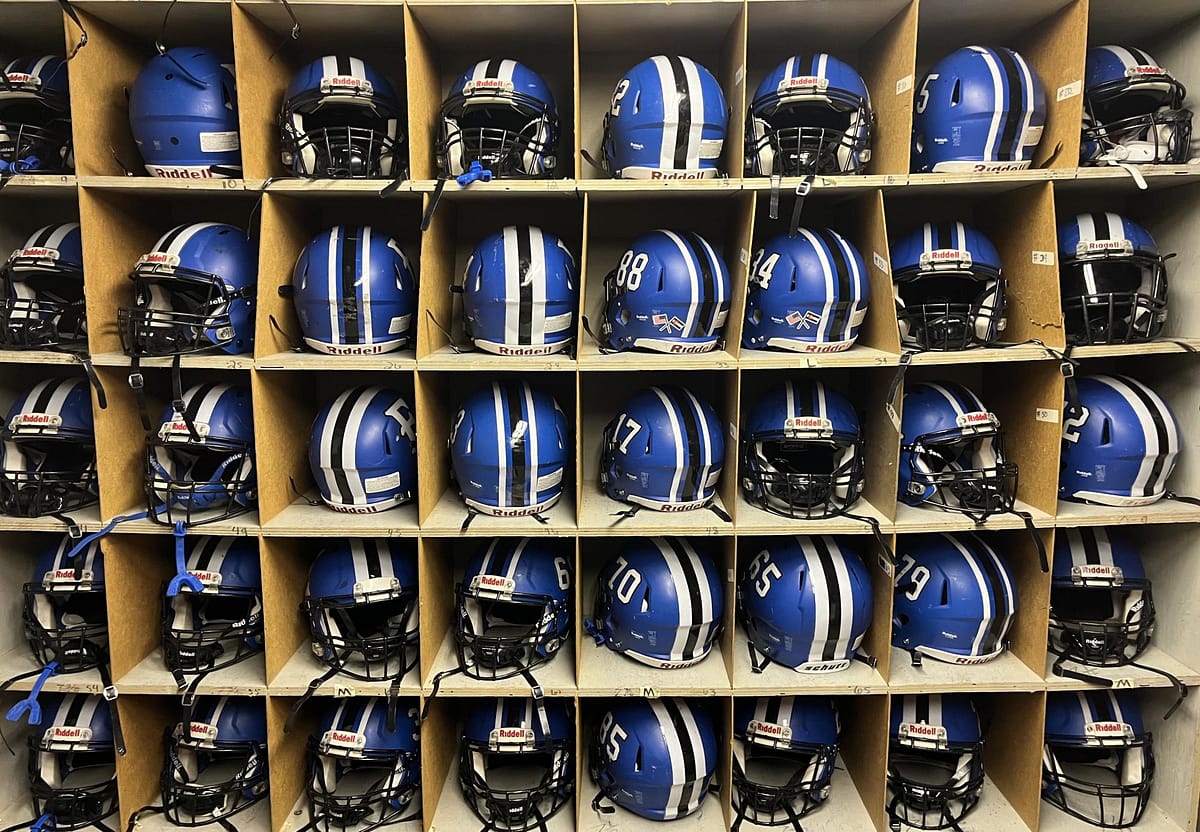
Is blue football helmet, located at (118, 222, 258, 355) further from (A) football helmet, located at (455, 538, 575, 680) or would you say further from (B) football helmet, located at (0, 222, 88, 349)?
(A) football helmet, located at (455, 538, 575, 680)

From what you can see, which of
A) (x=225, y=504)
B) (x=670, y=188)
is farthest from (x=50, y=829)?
(x=670, y=188)

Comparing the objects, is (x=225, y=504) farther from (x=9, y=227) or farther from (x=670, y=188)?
(x=670, y=188)

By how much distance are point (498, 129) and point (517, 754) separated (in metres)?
1.90

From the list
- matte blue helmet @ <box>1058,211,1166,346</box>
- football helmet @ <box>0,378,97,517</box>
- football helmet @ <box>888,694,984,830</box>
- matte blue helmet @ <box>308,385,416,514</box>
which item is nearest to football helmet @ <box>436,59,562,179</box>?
matte blue helmet @ <box>308,385,416,514</box>

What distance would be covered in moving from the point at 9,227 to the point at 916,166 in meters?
2.84

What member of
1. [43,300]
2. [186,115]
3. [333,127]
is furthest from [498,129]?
[43,300]

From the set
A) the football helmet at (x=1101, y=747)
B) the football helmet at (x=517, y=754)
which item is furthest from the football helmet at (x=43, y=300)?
the football helmet at (x=1101, y=747)

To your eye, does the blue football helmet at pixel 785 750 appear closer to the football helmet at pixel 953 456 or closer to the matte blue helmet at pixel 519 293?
the football helmet at pixel 953 456

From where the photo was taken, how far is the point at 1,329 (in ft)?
6.37

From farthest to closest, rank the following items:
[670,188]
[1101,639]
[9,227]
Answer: [9,227] < [1101,639] < [670,188]

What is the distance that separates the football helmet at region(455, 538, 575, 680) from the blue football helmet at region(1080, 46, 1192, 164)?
6.57ft

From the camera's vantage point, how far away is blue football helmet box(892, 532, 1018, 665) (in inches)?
78.1

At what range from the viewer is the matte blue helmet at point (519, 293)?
192 centimetres

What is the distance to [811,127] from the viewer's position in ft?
6.44
